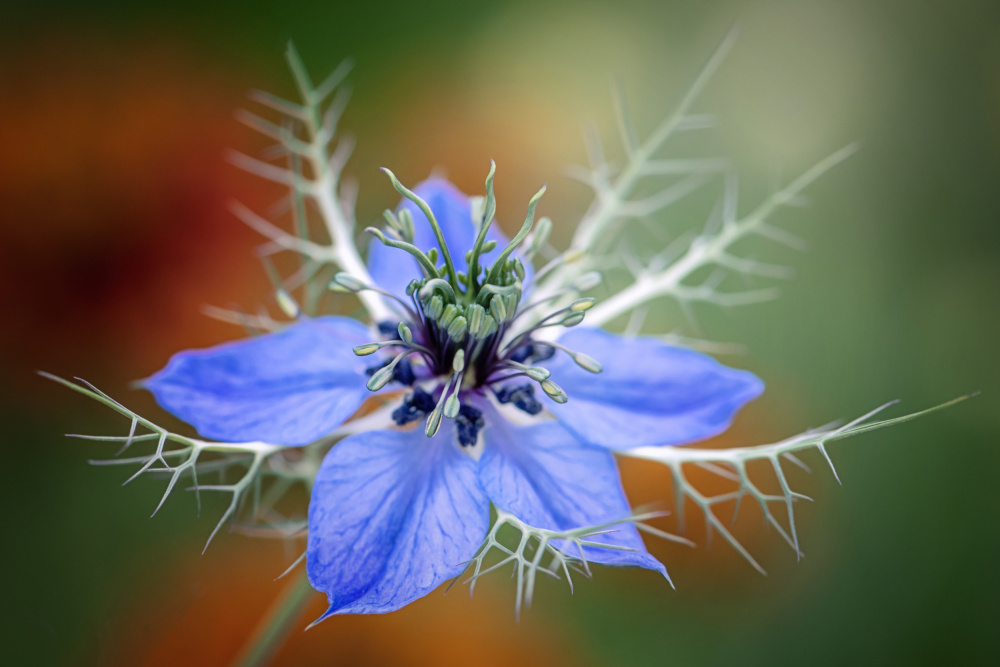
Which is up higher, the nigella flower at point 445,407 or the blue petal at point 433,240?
the blue petal at point 433,240

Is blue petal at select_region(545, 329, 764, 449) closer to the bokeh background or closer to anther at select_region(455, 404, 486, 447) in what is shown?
anther at select_region(455, 404, 486, 447)

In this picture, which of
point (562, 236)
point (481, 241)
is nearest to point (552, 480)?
point (481, 241)

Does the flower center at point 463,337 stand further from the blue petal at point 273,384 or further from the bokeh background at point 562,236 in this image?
the bokeh background at point 562,236

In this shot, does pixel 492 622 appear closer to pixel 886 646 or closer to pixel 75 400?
pixel 886 646

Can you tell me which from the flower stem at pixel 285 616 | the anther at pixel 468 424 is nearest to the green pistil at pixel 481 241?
the anther at pixel 468 424

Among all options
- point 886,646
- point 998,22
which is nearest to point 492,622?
point 886,646

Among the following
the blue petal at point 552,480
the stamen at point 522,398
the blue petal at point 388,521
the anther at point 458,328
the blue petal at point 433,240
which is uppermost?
the blue petal at point 433,240

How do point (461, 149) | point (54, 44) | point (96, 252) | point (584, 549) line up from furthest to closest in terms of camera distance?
point (461, 149) < point (54, 44) < point (96, 252) < point (584, 549)
